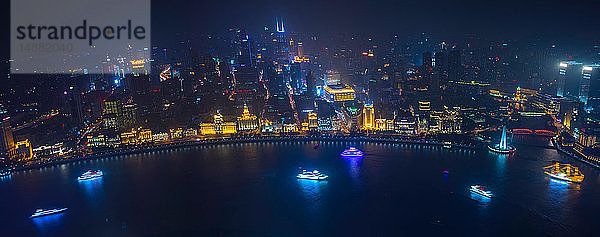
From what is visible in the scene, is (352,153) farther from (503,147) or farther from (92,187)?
(92,187)

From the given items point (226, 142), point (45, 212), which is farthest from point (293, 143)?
point (45, 212)

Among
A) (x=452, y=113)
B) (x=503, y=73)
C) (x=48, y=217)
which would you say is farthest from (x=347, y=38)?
(x=48, y=217)

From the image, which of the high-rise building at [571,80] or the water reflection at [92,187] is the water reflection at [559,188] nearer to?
the high-rise building at [571,80]

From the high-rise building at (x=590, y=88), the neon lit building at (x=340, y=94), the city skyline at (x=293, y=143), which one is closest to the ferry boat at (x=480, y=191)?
the city skyline at (x=293, y=143)

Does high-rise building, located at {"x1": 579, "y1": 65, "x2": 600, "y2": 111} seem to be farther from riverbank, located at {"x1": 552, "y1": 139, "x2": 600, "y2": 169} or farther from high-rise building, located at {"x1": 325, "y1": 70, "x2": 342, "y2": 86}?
high-rise building, located at {"x1": 325, "y1": 70, "x2": 342, "y2": 86}

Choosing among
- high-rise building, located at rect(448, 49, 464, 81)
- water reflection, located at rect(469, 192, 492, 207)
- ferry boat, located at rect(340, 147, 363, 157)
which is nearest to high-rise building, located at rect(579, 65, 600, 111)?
high-rise building, located at rect(448, 49, 464, 81)

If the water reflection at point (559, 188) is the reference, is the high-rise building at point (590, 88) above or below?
above
